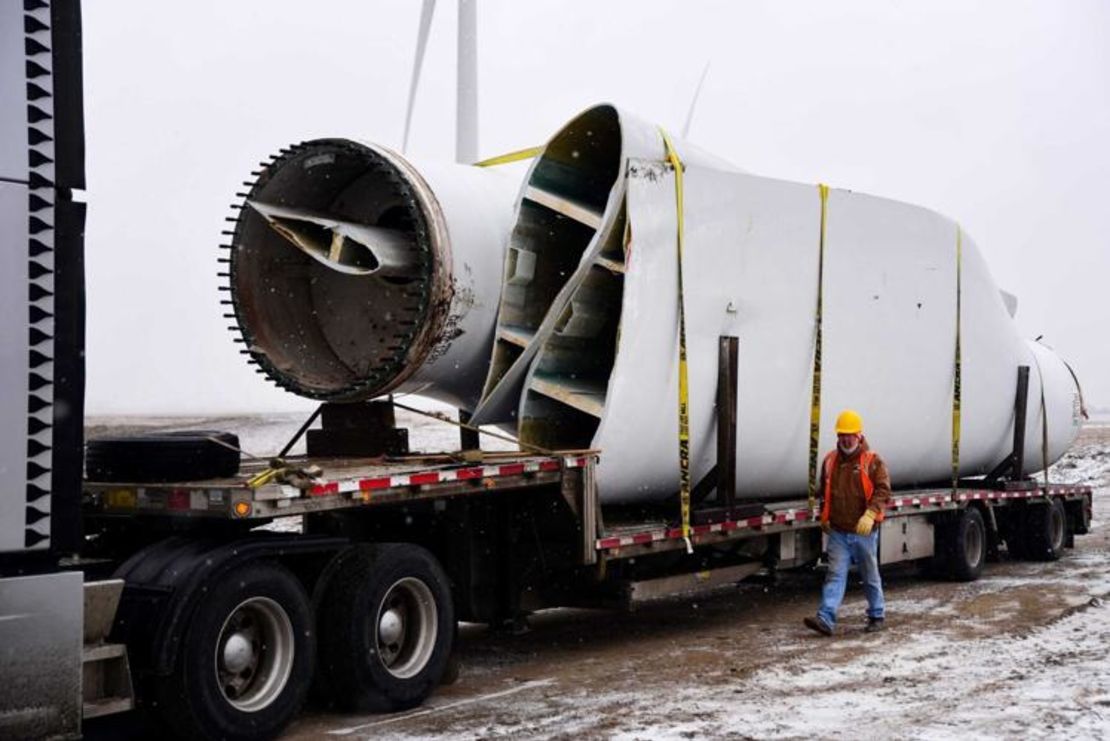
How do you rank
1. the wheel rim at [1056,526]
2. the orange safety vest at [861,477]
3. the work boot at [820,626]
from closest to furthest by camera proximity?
1. the work boot at [820,626]
2. the orange safety vest at [861,477]
3. the wheel rim at [1056,526]

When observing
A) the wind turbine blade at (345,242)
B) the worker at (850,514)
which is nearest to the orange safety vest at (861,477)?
the worker at (850,514)

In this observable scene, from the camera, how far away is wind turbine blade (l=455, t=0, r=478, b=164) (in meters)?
17.5

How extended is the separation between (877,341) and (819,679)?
14.6 feet

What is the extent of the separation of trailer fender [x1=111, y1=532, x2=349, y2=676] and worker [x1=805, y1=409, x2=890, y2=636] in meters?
5.11

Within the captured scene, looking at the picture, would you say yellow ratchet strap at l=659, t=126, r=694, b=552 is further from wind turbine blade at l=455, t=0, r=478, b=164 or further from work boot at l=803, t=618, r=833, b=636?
wind turbine blade at l=455, t=0, r=478, b=164

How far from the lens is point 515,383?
10.2 meters

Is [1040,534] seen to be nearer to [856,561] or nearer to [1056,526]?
[1056,526]

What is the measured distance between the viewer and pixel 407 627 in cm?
808

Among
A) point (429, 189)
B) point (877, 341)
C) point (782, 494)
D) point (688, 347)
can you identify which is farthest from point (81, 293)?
point (877, 341)

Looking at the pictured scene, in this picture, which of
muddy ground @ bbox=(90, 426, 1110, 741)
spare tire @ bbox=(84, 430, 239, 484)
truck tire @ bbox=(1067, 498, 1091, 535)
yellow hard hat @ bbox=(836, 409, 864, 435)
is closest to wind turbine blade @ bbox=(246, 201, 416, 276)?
spare tire @ bbox=(84, 430, 239, 484)

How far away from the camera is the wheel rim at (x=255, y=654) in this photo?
6855 millimetres

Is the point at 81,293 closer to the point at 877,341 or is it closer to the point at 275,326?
the point at 275,326

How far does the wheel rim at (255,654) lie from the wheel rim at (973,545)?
9.05 meters

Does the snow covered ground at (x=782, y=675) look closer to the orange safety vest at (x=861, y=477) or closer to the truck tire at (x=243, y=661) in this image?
the truck tire at (x=243, y=661)
